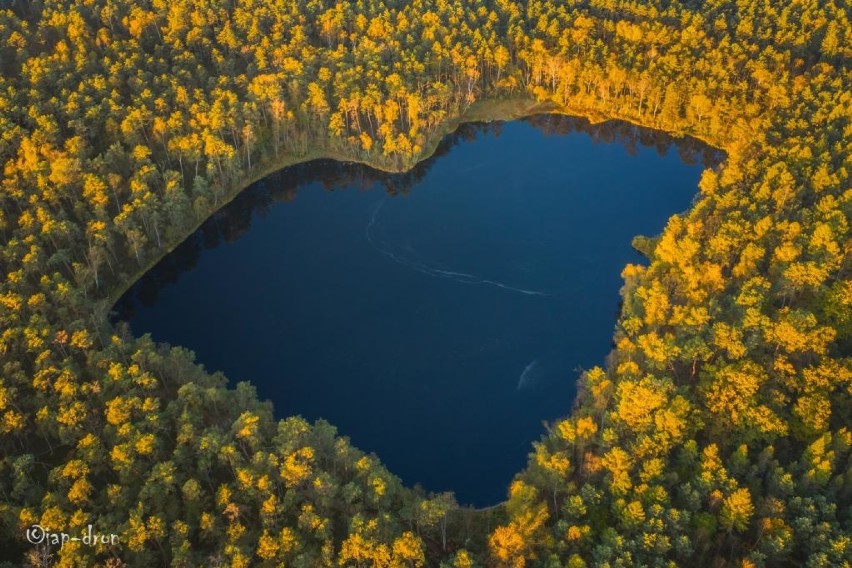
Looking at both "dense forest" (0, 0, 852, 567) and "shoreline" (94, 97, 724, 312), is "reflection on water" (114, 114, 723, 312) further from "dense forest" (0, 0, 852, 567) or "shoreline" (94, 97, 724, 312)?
"dense forest" (0, 0, 852, 567)

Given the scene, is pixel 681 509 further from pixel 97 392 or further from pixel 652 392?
pixel 97 392

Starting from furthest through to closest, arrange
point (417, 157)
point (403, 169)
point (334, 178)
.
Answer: point (417, 157)
point (403, 169)
point (334, 178)

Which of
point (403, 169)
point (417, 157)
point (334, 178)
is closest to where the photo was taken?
point (334, 178)

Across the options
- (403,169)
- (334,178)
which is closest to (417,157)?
(403,169)

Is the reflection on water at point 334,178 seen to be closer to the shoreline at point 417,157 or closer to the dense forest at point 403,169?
the shoreline at point 417,157

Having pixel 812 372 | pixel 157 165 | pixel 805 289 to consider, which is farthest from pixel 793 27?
pixel 157 165

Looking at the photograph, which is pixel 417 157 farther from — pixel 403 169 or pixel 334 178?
pixel 334 178

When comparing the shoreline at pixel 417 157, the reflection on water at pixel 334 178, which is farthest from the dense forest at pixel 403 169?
the reflection on water at pixel 334 178

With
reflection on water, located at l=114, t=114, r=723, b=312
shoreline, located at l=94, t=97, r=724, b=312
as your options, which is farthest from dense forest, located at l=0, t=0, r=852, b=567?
reflection on water, located at l=114, t=114, r=723, b=312
